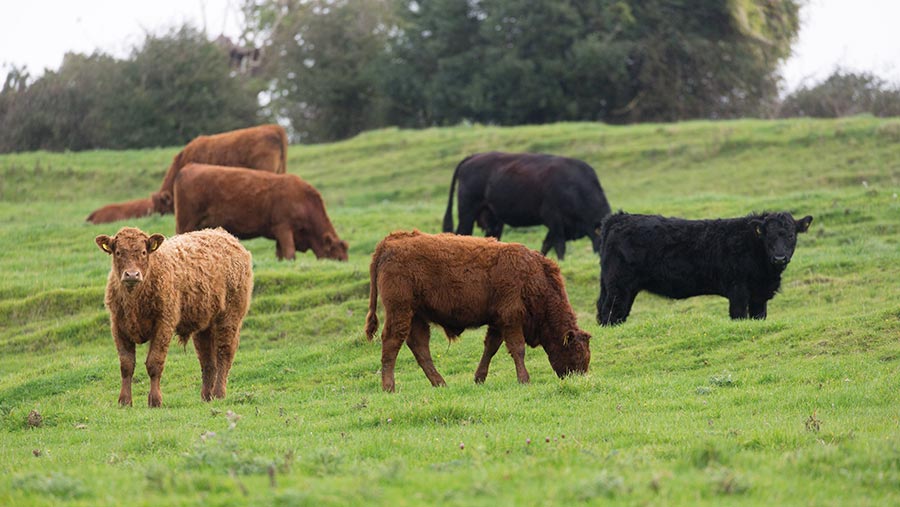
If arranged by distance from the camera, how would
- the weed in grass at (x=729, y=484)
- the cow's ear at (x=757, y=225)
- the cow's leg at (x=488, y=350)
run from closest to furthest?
the weed in grass at (x=729, y=484)
the cow's leg at (x=488, y=350)
the cow's ear at (x=757, y=225)

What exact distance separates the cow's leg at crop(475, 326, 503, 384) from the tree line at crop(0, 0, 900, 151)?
35.0m

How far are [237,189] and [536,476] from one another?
1584 cm

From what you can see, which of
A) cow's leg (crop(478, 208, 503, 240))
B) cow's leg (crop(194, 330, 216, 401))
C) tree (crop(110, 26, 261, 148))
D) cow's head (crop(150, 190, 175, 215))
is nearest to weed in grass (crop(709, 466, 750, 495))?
cow's leg (crop(194, 330, 216, 401))

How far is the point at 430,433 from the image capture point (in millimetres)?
9438

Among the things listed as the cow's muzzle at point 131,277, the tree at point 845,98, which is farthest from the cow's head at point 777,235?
the tree at point 845,98

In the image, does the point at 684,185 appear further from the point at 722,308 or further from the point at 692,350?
Result: the point at 692,350

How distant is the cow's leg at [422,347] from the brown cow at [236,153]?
1469cm

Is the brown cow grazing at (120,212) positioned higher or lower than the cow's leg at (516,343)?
lower

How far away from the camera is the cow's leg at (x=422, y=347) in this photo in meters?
12.8

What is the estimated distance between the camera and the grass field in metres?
7.16

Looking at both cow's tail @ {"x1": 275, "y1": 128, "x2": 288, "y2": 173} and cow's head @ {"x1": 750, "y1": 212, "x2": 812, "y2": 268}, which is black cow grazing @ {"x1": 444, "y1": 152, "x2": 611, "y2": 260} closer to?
cow's tail @ {"x1": 275, "y1": 128, "x2": 288, "y2": 173}

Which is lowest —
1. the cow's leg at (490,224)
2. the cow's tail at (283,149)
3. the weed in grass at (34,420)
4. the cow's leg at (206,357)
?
the weed in grass at (34,420)

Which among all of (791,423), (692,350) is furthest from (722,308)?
(791,423)

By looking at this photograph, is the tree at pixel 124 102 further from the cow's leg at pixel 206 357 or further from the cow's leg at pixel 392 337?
the cow's leg at pixel 392 337
